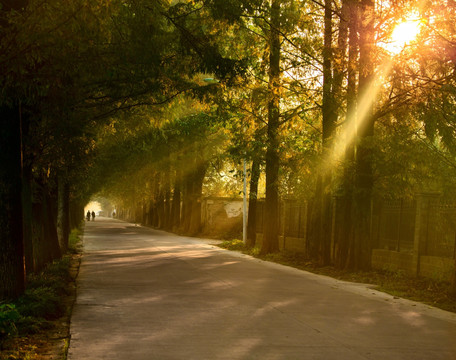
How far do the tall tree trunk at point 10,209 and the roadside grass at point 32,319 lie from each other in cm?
38

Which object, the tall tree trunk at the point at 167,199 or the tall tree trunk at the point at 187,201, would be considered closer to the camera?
the tall tree trunk at the point at 187,201

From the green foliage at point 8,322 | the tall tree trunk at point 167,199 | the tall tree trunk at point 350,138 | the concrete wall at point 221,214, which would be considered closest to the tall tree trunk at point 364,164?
the tall tree trunk at point 350,138

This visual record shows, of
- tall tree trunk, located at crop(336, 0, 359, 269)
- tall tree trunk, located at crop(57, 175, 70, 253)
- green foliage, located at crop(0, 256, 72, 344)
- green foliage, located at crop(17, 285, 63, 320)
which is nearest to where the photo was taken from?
green foliage, located at crop(0, 256, 72, 344)

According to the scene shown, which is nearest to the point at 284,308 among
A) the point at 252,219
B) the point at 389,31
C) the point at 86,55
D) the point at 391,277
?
the point at 86,55

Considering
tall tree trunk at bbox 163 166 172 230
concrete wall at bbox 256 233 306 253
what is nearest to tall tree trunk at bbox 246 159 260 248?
concrete wall at bbox 256 233 306 253

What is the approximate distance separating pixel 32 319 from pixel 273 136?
1475 centimetres

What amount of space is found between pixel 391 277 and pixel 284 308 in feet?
22.6

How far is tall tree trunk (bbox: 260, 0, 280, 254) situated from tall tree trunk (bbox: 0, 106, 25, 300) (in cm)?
1021

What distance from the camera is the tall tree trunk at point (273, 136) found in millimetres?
18578

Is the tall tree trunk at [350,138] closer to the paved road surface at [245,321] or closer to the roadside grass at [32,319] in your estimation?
the paved road surface at [245,321]

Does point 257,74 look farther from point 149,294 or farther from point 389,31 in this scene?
point 149,294

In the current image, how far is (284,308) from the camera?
10203mm

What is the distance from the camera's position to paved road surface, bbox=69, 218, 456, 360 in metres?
6.86

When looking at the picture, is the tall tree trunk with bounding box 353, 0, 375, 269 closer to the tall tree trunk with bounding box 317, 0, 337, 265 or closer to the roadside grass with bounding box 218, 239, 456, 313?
the roadside grass with bounding box 218, 239, 456, 313
